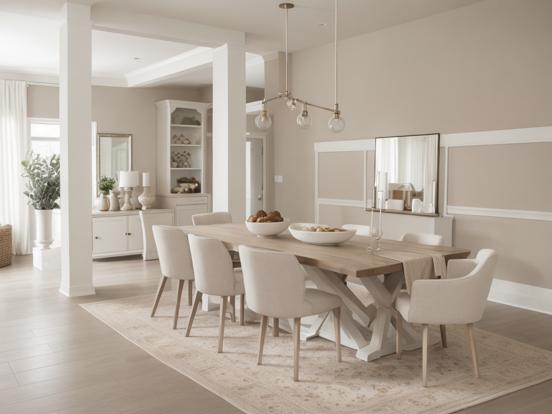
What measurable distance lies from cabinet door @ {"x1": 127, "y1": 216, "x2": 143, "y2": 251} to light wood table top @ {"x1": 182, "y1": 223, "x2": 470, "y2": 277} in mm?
3632

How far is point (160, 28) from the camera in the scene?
5.86 meters

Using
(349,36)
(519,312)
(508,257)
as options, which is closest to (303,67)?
(349,36)

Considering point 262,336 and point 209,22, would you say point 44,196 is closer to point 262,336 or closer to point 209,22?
point 209,22

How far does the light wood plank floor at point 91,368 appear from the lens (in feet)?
9.69

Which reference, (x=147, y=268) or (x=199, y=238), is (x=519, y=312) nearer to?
(x=199, y=238)

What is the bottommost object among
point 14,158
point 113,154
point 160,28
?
point 14,158

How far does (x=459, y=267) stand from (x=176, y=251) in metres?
2.09

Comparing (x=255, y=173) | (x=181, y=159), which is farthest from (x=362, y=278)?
(x=181, y=159)

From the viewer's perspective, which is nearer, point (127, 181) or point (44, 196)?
point (44, 196)

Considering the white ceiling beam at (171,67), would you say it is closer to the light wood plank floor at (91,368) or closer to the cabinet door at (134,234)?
Result: the cabinet door at (134,234)

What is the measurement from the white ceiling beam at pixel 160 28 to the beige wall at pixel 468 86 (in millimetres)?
1483

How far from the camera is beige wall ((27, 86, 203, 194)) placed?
353 inches

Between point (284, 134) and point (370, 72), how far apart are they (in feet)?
5.33

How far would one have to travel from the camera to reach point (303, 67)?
7.35 metres
